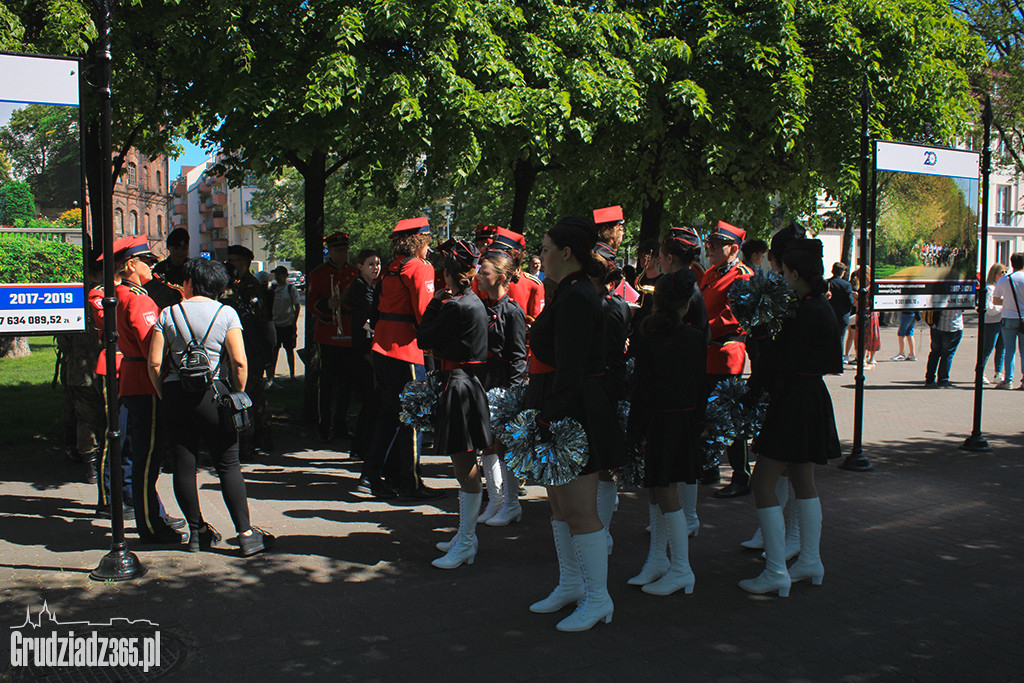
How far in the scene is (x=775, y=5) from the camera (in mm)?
10891

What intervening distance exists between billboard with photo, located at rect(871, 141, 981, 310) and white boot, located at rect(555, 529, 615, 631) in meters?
5.17

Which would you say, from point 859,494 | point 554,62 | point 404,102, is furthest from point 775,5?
point 859,494

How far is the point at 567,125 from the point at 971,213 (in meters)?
4.35

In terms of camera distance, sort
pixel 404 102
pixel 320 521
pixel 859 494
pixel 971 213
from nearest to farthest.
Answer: pixel 320 521 → pixel 859 494 → pixel 404 102 → pixel 971 213

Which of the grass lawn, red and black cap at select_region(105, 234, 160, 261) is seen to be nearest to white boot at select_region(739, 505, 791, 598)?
red and black cap at select_region(105, 234, 160, 261)

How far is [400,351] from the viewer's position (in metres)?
6.59

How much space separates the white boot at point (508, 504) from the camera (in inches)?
236

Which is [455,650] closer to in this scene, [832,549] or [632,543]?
[632,543]

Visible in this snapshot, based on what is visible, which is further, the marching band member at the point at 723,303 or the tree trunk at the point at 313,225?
the tree trunk at the point at 313,225

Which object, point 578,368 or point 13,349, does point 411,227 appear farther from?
point 13,349

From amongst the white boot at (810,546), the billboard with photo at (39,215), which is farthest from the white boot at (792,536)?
the billboard with photo at (39,215)

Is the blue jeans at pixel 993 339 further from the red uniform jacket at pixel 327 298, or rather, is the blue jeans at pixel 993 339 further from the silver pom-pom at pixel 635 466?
the silver pom-pom at pixel 635 466

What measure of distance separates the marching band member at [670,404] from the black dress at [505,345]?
1.54m

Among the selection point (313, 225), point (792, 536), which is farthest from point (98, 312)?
point (792, 536)
